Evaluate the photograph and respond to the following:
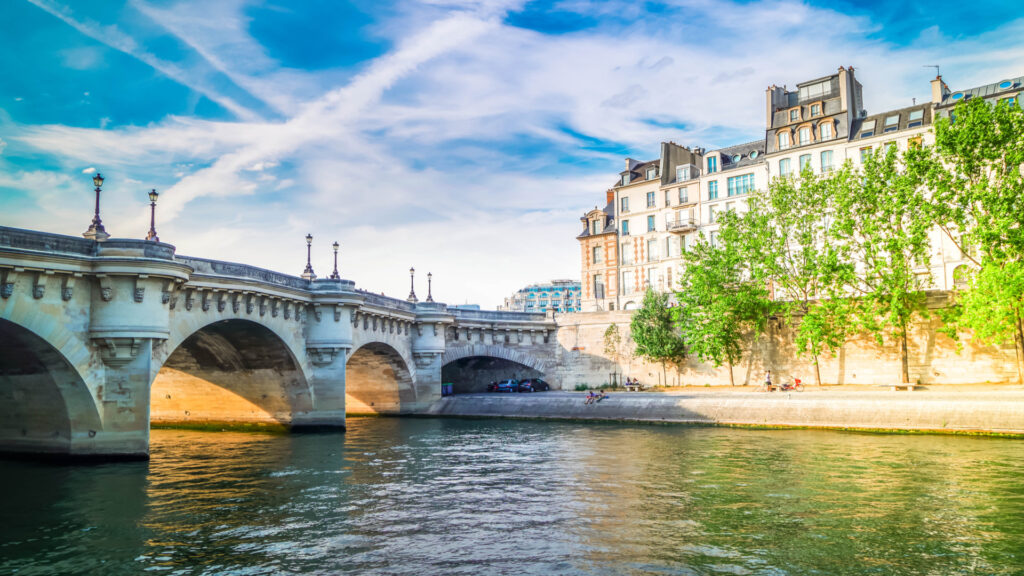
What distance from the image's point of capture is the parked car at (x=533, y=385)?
193ft

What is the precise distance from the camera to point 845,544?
627 inches

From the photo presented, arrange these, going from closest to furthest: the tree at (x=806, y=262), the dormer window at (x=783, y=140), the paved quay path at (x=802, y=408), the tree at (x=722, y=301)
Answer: the paved quay path at (x=802, y=408) → the tree at (x=806, y=262) → the tree at (x=722, y=301) → the dormer window at (x=783, y=140)

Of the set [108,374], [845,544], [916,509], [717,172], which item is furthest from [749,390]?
[108,374]

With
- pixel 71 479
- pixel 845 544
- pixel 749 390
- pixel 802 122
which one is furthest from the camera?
pixel 802 122

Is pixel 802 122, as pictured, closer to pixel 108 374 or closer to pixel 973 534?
pixel 973 534

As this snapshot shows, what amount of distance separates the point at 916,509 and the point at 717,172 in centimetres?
5200

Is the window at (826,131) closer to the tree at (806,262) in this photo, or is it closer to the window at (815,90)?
the window at (815,90)

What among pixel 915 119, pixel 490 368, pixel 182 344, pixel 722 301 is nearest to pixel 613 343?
pixel 490 368

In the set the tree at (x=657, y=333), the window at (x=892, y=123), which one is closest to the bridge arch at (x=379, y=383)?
the tree at (x=657, y=333)

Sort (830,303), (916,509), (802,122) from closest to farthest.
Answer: (916,509), (830,303), (802,122)

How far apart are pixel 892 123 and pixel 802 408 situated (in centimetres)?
3084

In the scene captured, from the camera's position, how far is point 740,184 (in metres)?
66.2

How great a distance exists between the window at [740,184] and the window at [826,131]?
6.70m

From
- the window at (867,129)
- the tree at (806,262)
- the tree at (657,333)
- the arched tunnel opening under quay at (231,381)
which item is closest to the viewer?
the arched tunnel opening under quay at (231,381)
